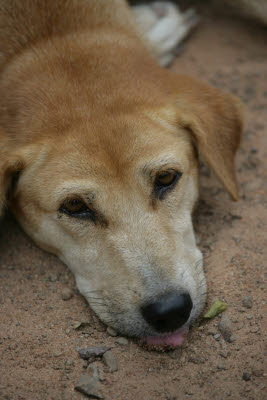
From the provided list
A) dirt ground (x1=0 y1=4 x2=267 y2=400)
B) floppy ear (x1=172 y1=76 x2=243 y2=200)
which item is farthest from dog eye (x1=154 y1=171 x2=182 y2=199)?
dirt ground (x1=0 y1=4 x2=267 y2=400)

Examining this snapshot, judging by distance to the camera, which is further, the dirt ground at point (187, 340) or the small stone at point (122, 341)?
the small stone at point (122, 341)

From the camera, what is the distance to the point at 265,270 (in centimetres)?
359

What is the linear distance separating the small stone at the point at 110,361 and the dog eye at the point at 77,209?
888mm

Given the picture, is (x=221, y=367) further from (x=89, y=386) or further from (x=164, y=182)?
(x=164, y=182)

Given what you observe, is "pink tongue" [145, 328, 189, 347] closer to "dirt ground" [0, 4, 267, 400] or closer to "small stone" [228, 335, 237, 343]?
"dirt ground" [0, 4, 267, 400]

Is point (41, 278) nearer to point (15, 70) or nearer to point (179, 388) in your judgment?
point (179, 388)

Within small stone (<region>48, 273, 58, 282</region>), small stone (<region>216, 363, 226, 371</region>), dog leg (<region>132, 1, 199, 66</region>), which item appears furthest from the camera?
dog leg (<region>132, 1, 199, 66</region>)

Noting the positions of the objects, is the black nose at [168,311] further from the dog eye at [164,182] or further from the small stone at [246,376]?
the dog eye at [164,182]

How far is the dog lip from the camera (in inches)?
122

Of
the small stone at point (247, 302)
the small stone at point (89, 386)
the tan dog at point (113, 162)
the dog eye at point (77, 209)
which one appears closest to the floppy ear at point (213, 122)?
the tan dog at point (113, 162)

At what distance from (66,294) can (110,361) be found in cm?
67

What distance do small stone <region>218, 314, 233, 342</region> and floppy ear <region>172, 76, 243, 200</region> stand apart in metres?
1.05

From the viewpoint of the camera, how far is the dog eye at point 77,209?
10.9ft

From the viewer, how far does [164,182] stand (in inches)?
136
